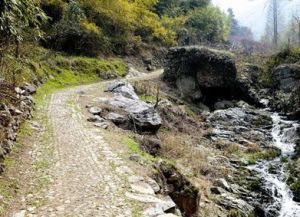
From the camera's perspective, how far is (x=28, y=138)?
40.6ft

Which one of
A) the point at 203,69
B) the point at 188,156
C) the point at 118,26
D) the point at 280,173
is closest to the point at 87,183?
the point at 188,156

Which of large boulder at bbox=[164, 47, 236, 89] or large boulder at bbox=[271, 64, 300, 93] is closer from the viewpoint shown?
large boulder at bbox=[271, 64, 300, 93]

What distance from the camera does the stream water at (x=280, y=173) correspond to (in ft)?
45.5

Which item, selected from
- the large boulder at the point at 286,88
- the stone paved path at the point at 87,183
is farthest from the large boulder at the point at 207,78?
the stone paved path at the point at 87,183

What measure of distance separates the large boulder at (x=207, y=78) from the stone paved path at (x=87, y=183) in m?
17.8

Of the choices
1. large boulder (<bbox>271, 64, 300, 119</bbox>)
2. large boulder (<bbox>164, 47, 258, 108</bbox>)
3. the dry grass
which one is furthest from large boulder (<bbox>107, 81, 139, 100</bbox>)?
large boulder (<bbox>271, 64, 300, 119</bbox>)

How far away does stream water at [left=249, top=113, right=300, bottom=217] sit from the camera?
13.9 meters

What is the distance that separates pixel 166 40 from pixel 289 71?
19077mm

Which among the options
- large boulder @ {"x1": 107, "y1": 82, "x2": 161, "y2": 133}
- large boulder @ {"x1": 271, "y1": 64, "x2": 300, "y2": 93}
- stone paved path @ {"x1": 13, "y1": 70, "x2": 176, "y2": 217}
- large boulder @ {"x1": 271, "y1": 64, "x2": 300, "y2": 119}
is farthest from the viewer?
large boulder @ {"x1": 271, "y1": 64, "x2": 300, "y2": 93}

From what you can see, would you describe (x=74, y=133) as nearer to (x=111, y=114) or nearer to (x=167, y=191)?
(x=111, y=114)

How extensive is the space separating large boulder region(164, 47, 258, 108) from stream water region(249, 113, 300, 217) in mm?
6314

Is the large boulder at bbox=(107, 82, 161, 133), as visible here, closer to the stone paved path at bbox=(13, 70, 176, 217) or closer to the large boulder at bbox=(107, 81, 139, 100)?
the large boulder at bbox=(107, 81, 139, 100)

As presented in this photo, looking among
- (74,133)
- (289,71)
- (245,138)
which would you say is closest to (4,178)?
(74,133)

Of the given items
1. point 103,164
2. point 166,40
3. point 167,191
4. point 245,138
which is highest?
A: point 166,40
